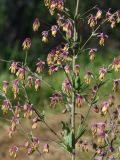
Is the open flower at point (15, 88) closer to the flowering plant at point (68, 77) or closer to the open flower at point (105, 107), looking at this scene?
the flowering plant at point (68, 77)

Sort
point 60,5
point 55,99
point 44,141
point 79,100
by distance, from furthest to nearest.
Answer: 1. point 44,141
2. point 55,99
3. point 79,100
4. point 60,5

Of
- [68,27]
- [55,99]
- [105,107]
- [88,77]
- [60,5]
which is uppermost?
[60,5]

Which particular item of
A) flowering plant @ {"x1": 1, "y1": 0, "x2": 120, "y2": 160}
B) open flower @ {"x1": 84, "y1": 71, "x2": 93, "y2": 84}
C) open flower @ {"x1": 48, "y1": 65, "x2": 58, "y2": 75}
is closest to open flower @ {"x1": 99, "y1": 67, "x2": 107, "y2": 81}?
flowering plant @ {"x1": 1, "y1": 0, "x2": 120, "y2": 160}

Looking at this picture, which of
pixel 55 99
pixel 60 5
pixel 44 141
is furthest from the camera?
pixel 44 141

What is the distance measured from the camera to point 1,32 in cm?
2352

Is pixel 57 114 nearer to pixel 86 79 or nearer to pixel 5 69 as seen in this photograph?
pixel 5 69

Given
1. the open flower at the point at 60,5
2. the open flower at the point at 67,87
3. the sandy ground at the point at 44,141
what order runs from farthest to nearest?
the sandy ground at the point at 44,141
the open flower at the point at 67,87
the open flower at the point at 60,5

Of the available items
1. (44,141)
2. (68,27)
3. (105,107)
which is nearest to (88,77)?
(105,107)

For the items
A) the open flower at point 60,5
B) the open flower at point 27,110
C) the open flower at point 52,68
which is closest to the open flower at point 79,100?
the open flower at point 52,68

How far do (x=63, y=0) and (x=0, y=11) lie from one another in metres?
21.2

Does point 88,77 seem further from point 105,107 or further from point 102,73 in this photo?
point 105,107

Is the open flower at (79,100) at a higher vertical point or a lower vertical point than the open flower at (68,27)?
lower

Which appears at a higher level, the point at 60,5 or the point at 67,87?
the point at 60,5

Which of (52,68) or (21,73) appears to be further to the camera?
(52,68)
